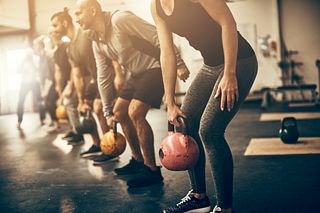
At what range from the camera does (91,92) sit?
372 cm

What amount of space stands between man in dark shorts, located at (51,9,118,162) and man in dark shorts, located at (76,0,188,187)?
2.24ft

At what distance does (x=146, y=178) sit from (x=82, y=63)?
1.52 m

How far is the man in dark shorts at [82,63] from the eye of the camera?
352cm

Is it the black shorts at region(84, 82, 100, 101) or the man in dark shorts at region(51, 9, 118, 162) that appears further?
the black shorts at region(84, 82, 100, 101)

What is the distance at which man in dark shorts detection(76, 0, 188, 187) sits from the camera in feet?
8.34

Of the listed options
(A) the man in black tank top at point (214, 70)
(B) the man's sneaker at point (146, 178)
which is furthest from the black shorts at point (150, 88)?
(A) the man in black tank top at point (214, 70)

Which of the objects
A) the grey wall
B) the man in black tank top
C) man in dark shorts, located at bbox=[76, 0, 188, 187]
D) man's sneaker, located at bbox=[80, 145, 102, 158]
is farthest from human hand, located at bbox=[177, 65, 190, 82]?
the grey wall

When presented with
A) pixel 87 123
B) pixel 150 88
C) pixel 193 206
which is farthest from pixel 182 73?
pixel 87 123

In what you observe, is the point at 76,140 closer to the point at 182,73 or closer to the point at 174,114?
the point at 182,73

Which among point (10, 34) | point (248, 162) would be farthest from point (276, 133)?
point (10, 34)

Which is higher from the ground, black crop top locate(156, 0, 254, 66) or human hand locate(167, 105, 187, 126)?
black crop top locate(156, 0, 254, 66)

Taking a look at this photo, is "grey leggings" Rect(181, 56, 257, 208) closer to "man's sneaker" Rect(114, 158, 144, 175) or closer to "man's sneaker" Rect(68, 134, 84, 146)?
"man's sneaker" Rect(114, 158, 144, 175)

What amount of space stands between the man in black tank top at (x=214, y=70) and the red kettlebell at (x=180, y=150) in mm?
60

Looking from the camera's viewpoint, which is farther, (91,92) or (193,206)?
(91,92)
